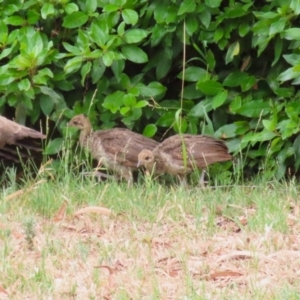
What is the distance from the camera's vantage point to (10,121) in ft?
28.7

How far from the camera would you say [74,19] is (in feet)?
27.9

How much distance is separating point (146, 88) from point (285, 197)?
1.95m

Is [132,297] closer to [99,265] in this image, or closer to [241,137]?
[99,265]

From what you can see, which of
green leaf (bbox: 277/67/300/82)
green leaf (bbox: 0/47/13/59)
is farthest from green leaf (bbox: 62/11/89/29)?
green leaf (bbox: 277/67/300/82)

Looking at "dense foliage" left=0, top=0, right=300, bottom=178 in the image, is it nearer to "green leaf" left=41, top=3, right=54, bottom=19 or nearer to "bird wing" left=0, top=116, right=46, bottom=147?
"green leaf" left=41, top=3, right=54, bottom=19

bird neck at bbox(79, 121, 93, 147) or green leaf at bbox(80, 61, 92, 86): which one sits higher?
green leaf at bbox(80, 61, 92, 86)

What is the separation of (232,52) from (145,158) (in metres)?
1.27

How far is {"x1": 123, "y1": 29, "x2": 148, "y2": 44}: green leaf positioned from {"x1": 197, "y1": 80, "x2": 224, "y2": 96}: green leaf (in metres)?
0.67

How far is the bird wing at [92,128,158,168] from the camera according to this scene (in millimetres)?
8562

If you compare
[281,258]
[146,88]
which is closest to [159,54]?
[146,88]

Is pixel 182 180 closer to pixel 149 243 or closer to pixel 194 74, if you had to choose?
pixel 194 74

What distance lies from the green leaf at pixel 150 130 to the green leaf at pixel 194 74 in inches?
21.5

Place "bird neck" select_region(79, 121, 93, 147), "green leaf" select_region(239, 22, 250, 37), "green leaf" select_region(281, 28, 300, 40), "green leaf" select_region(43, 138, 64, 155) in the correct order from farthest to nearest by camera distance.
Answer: "green leaf" select_region(43, 138, 64, 155) → "bird neck" select_region(79, 121, 93, 147) → "green leaf" select_region(239, 22, 250, 37) → "green leaf" select_region(281, 28, 300, 40)

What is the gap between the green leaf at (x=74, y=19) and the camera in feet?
27.8
